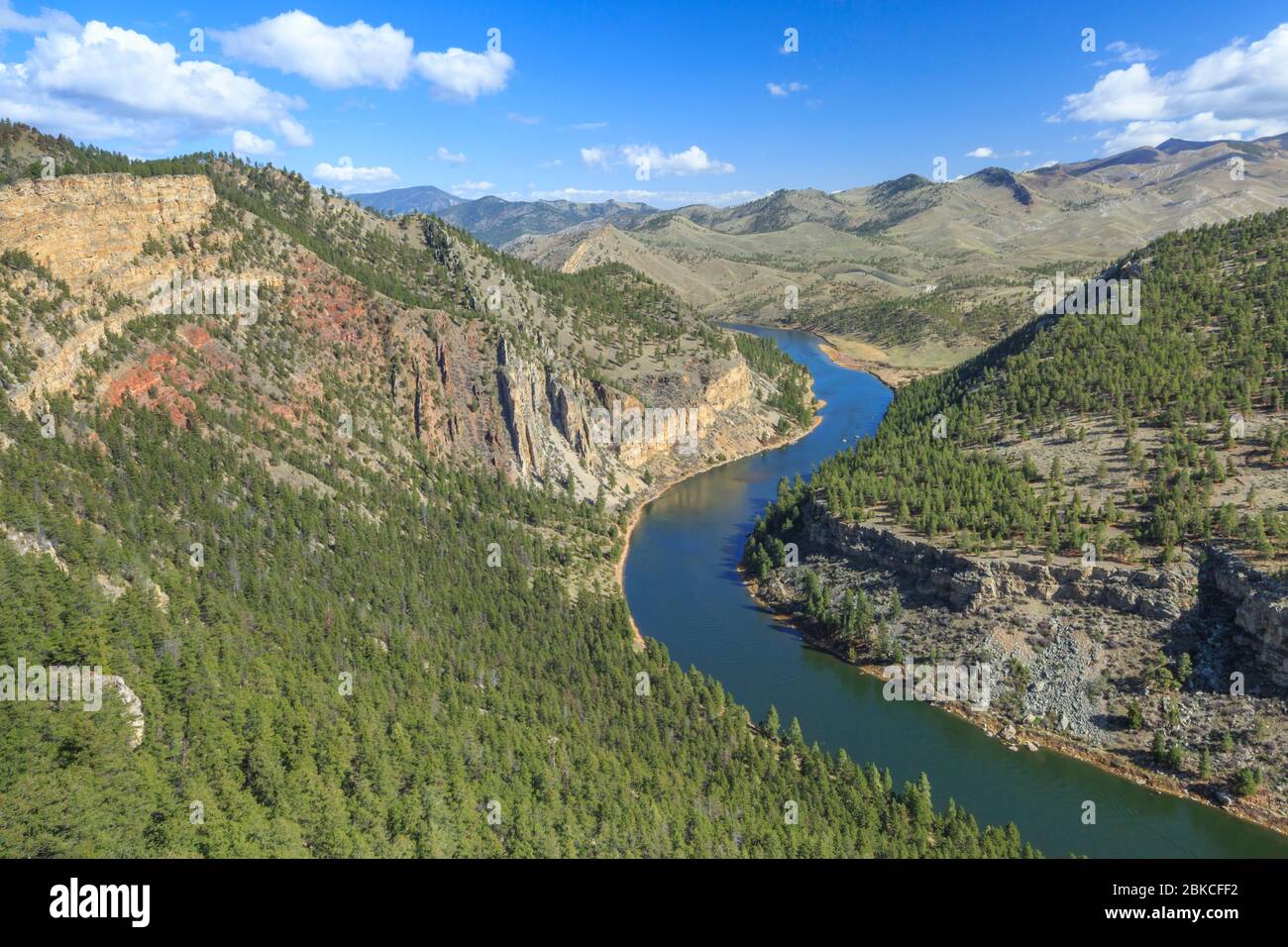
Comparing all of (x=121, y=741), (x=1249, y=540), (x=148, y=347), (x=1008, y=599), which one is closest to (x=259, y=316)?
(x=148, y=347)

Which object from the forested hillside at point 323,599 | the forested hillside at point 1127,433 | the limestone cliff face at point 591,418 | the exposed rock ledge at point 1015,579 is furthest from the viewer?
the limestone cliff face at point 591,418

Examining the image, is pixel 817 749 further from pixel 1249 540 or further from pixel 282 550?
pixel 282 550

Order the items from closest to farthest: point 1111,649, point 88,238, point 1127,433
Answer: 1. point 1111,649
2. point 88,238
3. point 1127,433

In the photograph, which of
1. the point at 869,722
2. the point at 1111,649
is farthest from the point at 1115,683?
the point at 869,722

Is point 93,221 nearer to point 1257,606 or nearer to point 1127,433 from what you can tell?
point 1257,606

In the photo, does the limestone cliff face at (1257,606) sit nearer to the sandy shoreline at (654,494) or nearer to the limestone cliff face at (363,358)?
the sandy shoreline at (654,494)

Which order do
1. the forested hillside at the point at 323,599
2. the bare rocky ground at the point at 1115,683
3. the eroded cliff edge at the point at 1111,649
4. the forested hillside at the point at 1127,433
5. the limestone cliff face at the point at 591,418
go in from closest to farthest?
the forested hillside at the point at 323,599
the bare rocky ground at the point at 1115,683
the eroded cliff edge at the point at 1111,649
the forested hillside at the point at 1127,433
the limestone cliff face at the point at 591,418

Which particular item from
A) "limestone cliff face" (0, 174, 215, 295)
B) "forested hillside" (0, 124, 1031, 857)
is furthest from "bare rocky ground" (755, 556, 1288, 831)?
"limestone cliff face" (0, 174, 215, 295)

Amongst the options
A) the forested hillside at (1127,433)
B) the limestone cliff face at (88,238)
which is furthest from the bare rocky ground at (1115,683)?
the limestone cliff face at (88,238)
